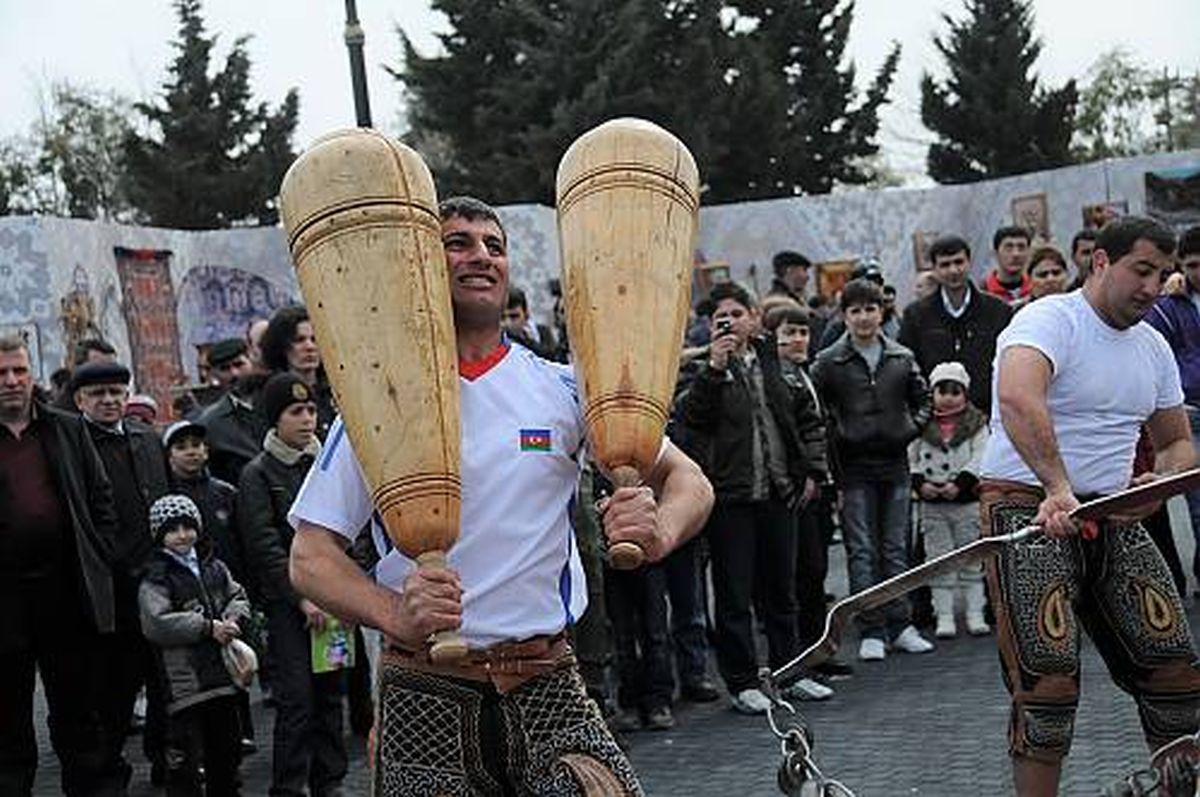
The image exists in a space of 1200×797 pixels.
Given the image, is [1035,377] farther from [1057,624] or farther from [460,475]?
[460,475]

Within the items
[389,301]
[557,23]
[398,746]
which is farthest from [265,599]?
[557,23]

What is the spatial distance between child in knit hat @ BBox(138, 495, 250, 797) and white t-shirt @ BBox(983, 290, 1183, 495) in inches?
125

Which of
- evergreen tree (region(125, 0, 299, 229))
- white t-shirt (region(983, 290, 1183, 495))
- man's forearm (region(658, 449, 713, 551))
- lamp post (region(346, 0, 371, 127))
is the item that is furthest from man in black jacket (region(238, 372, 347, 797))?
evergreen tree (region(125, 0, 299, 229))

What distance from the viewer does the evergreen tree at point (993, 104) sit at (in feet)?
128

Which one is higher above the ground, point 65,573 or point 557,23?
point 557,23

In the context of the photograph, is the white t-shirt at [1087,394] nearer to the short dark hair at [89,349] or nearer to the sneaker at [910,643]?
the sneaker at [910,643]

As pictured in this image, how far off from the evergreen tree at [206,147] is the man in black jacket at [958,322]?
28.7 meters

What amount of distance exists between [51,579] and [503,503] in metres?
4.25

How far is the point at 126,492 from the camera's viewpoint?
769 cm

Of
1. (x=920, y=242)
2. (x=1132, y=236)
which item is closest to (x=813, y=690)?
(x=1132, y=236)

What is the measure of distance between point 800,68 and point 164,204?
1428cm

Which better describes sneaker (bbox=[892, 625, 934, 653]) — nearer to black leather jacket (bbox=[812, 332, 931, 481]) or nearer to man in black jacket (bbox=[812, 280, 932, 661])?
man in black jacket (bbox=[812, 280, 932, 661])

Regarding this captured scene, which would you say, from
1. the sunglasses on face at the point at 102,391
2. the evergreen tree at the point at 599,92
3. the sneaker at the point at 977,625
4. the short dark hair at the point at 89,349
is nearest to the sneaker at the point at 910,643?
the sneaker at the point at 977,625

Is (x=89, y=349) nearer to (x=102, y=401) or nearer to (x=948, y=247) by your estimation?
(x=102, y=401)
